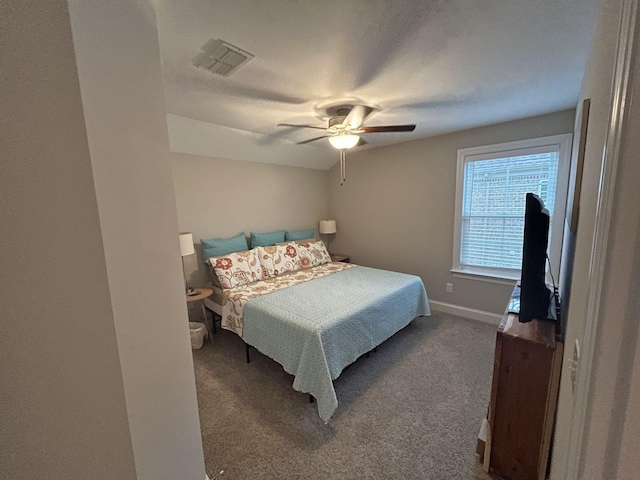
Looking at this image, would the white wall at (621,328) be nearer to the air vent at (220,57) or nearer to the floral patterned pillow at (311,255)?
the air vent at (220,57)

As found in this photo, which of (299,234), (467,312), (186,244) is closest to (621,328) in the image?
(186,244)

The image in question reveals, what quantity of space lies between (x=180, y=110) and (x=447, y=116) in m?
2.58

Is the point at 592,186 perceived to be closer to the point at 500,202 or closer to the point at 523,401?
the point at 523,401

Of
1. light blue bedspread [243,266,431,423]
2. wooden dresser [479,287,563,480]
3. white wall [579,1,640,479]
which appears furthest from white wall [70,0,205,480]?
wooden dresser [479,287,563,480]

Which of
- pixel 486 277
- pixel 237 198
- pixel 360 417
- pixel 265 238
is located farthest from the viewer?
pixel 265 238

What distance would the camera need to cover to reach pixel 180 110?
2.33 m

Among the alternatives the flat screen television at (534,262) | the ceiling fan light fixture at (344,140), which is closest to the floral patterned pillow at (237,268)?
the ceiling fan light fixture at (344,140)

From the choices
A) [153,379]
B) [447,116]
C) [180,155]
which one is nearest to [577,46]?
[447,116]

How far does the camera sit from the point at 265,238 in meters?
3.71

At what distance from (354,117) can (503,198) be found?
2077mm

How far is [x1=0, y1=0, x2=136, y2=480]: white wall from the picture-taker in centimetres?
69

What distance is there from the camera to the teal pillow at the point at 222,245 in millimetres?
3146

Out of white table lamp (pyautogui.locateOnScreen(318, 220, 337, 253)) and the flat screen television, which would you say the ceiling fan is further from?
white table lamp (pyautogui.locateOnScreen(318, 220, 337, 253))

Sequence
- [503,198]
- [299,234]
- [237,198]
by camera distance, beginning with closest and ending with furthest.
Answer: [503,198], [237,198], [299,234]
